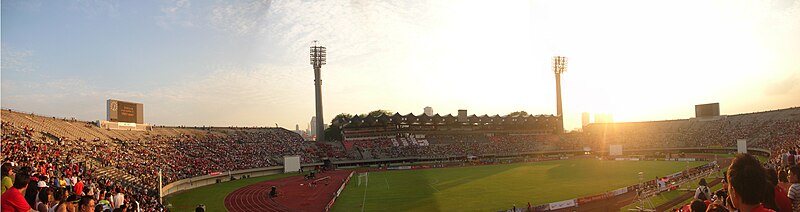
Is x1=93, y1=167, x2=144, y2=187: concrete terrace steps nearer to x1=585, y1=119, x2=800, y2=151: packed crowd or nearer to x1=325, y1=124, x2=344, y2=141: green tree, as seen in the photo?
x1=325, y1=124, x2=344, y2=141: green tree

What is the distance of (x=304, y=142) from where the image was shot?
81500mm

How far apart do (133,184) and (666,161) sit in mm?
67651

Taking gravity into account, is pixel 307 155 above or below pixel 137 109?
below

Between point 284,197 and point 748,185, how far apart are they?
1516 inches

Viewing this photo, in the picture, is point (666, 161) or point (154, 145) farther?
point (666, 161)

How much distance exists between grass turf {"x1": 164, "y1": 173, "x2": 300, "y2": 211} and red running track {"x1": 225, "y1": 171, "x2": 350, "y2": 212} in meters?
0.81

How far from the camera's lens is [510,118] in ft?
348

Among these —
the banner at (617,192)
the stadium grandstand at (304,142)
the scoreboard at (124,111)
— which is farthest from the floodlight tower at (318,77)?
the banner at (617,192)

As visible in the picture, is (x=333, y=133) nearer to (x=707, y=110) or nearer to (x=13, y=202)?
(x=707, y=110)

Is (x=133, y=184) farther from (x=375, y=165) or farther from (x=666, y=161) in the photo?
(x=666, y=161)

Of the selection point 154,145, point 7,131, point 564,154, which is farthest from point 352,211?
point 564,154

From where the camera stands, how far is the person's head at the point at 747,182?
14.8 ft

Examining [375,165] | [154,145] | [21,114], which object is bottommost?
[375,165]

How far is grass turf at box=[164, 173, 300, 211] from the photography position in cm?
3503
